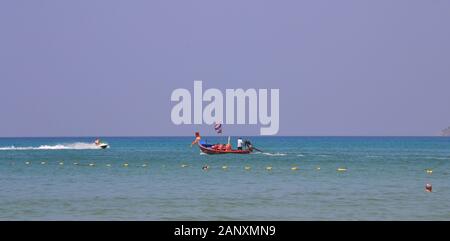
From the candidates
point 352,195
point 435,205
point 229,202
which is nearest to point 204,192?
point 229,202

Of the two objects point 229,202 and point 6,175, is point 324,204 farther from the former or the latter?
point 6,175

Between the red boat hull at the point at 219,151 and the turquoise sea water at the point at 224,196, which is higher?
the turquoise sea water at the point at 224,196

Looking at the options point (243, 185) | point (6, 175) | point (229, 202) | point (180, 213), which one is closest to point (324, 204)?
point (229, 202)

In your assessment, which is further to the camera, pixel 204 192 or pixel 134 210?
pixel 204 192

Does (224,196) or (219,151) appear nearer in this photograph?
(224,196)

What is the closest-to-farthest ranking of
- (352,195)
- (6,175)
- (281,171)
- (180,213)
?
1. (180,213)
2. (352,195)
3. (6,175)
4. (281,171)

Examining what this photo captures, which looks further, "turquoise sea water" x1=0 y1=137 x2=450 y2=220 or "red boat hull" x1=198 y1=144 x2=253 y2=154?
"red boat hull" x1=198 y1=144 x2=253 y2=154

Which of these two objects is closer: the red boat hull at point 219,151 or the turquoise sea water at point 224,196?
the turquoise sea water at point 224,196

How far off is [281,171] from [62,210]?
30613mm

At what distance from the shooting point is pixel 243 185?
4591cm

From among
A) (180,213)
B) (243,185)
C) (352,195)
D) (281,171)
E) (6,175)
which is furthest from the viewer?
(281,171)

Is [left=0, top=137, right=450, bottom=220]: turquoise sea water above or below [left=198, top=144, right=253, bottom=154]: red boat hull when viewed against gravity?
above
